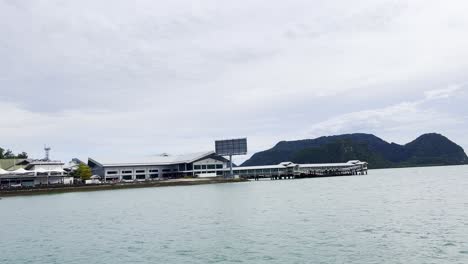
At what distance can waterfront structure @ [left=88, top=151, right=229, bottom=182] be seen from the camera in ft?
393

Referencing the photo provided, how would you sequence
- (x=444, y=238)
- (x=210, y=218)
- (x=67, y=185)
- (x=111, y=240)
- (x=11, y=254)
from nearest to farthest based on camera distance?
1. (x=444, y=238)
2. (x=11, y=254)
3. (x=111, y=240)
4. (x=210, y=218)
5. (x=67, y=185)

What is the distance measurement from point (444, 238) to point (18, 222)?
1309 inches

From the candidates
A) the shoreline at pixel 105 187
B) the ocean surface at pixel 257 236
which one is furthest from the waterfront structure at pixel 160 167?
the ocean surface at pixel 257 236

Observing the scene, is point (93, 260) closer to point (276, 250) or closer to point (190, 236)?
point (190, 236)

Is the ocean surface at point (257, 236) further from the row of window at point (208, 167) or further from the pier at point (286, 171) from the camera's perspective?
the pier at point (286, 171)

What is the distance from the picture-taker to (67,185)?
3575 inches

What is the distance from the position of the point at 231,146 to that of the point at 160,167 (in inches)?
922

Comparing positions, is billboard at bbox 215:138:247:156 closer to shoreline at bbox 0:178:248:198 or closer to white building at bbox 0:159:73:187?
shoreline at bbox 0:178:248:198

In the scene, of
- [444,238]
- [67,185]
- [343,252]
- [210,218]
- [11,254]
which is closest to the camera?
[343,252]

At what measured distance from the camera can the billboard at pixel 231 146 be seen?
120 meters

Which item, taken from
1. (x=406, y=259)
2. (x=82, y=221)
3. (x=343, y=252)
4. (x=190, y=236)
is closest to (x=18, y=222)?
(x=82, y=221)

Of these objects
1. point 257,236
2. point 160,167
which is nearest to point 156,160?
point 160,167

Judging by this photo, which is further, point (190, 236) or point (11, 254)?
point (190, 236)

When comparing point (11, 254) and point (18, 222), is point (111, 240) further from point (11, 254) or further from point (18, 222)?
point (18, 222)
